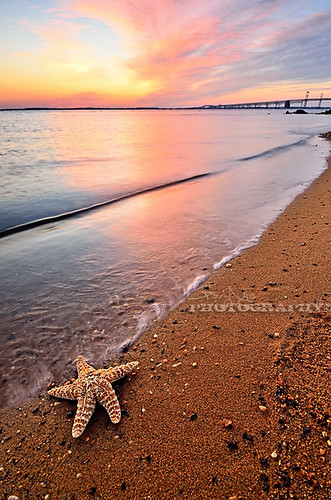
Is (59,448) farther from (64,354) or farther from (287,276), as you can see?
(287,276)

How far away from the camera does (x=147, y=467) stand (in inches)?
97.1

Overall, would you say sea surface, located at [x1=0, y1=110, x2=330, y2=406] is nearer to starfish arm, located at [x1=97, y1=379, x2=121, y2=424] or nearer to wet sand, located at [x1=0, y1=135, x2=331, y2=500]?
wet sand, located at [x1=0, y1=135, x2=331, y2=500]

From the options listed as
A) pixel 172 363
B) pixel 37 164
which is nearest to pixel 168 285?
pixel 172 363

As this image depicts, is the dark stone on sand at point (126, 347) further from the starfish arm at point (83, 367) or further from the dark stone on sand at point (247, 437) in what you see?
the dark stone on sand at point (247, 437)

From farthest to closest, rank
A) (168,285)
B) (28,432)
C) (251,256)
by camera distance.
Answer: (251,256) < (168,285) < (28,432)

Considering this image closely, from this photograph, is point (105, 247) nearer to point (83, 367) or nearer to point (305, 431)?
point (83, 367)

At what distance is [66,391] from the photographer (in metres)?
3.14

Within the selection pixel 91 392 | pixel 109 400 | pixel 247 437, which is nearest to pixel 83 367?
pixel 91 392

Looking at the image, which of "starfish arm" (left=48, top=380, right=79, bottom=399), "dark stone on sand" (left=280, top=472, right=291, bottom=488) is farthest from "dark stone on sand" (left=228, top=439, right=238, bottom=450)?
"starfish arm" (left=48, top=380, right=79, bottom=399)

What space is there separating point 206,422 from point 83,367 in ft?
5.44

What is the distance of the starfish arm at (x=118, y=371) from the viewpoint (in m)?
3.27

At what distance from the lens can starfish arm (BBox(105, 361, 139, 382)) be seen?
327 cm

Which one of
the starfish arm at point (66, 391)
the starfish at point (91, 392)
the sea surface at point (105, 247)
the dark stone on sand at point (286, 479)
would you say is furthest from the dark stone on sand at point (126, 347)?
the dark stone on sand at point (286, 479)

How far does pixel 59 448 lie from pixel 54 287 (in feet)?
11.1
